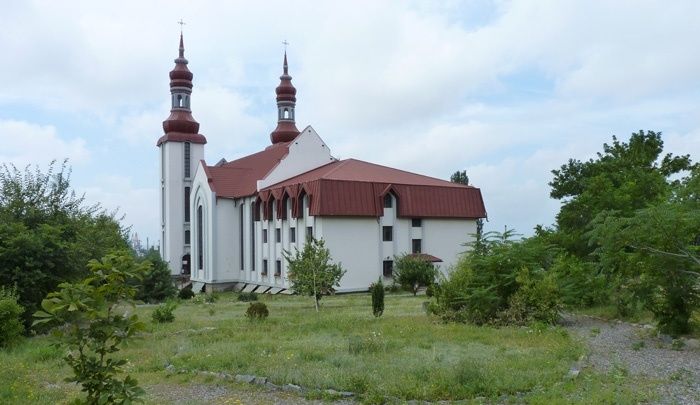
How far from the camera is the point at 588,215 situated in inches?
1041

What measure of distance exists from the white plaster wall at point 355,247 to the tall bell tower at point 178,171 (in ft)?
67.3

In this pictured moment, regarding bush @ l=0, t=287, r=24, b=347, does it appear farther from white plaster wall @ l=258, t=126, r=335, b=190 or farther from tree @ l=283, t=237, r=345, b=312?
white plaster wall @ l=258, t=126, r=335, b=190

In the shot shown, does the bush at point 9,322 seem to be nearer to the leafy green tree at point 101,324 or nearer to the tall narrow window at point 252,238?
the leafy green tree at point 101,324

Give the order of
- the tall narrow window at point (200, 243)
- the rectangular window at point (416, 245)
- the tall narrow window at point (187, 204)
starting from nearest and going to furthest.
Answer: the rectangular window at point (416, 245) < the tall narrow window at point (200, 243) < the tall narrow window at point (187, 204)

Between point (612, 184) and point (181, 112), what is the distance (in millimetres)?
39053

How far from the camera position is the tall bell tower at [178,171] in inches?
2093

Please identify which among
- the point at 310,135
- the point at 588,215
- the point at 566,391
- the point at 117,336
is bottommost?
the point at 566,391

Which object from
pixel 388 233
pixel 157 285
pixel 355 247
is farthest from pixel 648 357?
pixel 157 285

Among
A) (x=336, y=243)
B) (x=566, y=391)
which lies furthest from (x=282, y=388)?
(x=336, y=243)

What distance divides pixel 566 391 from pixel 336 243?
92.1 feet

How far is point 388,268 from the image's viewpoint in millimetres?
38844

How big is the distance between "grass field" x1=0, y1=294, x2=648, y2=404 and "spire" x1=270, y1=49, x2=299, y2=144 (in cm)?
3952

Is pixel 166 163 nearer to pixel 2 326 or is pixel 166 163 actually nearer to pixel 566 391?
pixel 2 326

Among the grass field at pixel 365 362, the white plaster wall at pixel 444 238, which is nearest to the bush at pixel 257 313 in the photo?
the grass field at pixel 365 362
